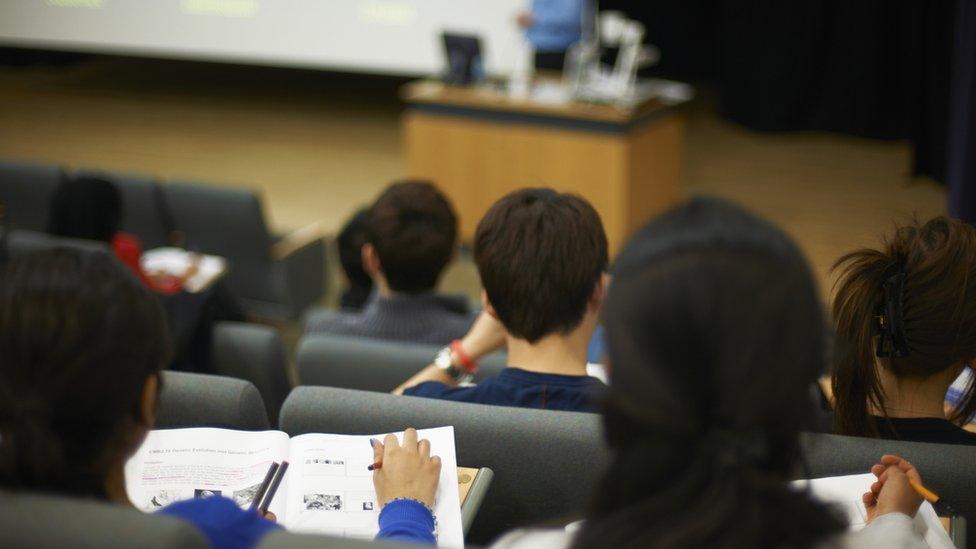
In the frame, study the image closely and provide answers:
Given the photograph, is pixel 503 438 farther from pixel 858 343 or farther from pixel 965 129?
pixel 965 129

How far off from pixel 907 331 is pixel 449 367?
39.1 inches

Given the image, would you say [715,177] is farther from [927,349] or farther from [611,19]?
[927,349]

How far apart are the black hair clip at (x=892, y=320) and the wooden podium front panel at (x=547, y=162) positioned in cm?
328

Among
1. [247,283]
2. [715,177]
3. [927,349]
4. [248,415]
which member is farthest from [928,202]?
[248,415]

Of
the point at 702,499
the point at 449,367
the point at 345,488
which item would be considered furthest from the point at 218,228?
the point at 702,499

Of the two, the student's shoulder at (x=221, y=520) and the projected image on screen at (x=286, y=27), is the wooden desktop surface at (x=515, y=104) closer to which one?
the projected image on screen at (x=286, y=27)

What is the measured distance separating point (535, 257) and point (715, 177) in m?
5.06

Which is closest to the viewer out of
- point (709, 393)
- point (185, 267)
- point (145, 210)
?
point (709, 393)

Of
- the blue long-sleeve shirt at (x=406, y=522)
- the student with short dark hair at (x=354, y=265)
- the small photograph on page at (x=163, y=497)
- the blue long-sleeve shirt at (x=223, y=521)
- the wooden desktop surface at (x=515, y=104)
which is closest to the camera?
the blue long-sleeve shirt at (x=223, y=521)

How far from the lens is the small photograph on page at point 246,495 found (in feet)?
5.25

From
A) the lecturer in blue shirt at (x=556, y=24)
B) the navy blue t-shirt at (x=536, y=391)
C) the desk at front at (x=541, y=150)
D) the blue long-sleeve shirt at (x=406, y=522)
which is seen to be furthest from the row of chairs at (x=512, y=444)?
the lecturer in blue shirt at (x=556, y=24)

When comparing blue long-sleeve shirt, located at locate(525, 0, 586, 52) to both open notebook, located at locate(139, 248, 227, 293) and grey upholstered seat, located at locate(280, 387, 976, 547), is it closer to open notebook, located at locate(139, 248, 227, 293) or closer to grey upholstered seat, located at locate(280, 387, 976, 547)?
open notebook, located at locate(139, 248, 227, 293)

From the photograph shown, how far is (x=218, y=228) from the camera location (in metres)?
4.41

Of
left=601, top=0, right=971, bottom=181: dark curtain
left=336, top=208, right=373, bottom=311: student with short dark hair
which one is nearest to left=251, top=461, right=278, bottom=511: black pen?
left=336, top=208, right=373, bottom=311: student with short dark hair
